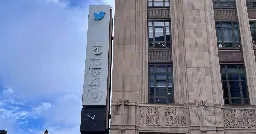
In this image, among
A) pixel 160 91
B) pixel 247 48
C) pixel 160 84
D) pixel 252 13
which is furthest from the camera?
Result: pixel 252 13

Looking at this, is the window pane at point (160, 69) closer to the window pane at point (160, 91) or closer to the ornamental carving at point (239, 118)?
the window pane at point (160, 91)

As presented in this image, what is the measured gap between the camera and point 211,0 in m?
27.4

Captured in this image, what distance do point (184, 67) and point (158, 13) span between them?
4.89 metres

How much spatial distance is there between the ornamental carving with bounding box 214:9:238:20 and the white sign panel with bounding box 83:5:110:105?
26.6 feet

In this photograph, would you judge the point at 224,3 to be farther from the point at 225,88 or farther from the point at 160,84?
the point at 160,84

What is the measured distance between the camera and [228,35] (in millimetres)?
26531

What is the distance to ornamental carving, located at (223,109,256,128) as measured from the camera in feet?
76.5

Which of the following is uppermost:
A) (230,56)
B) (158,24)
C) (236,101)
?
(158,24)

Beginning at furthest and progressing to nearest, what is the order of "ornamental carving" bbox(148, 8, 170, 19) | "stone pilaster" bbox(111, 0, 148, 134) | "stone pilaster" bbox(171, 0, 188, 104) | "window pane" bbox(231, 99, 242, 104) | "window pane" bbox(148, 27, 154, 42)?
"ornamental carving" bbox(148, 8, 170, 19), "window pane" bbox(148, 27, 154, 42), "window pane" bbox(231, 99, 242, 104), "stone pilaster" bbox(171, 0, 188, 104), "stone pilaster" bbox(111, 0, 148, 134)

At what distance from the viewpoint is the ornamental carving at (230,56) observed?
25.6 m

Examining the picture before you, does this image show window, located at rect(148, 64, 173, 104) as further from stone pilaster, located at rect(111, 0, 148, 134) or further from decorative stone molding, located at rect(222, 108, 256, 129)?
decorative stone molding, located at rect(222, 108, 256, 129)

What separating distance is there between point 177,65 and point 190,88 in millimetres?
1993

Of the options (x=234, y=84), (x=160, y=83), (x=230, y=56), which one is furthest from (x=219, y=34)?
(x=160, y=83)

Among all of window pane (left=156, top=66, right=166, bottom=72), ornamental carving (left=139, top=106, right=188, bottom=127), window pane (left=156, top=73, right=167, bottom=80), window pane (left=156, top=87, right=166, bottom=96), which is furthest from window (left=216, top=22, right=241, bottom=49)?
ornamental carving (left=139, top=106, right=188, bottom=127)
